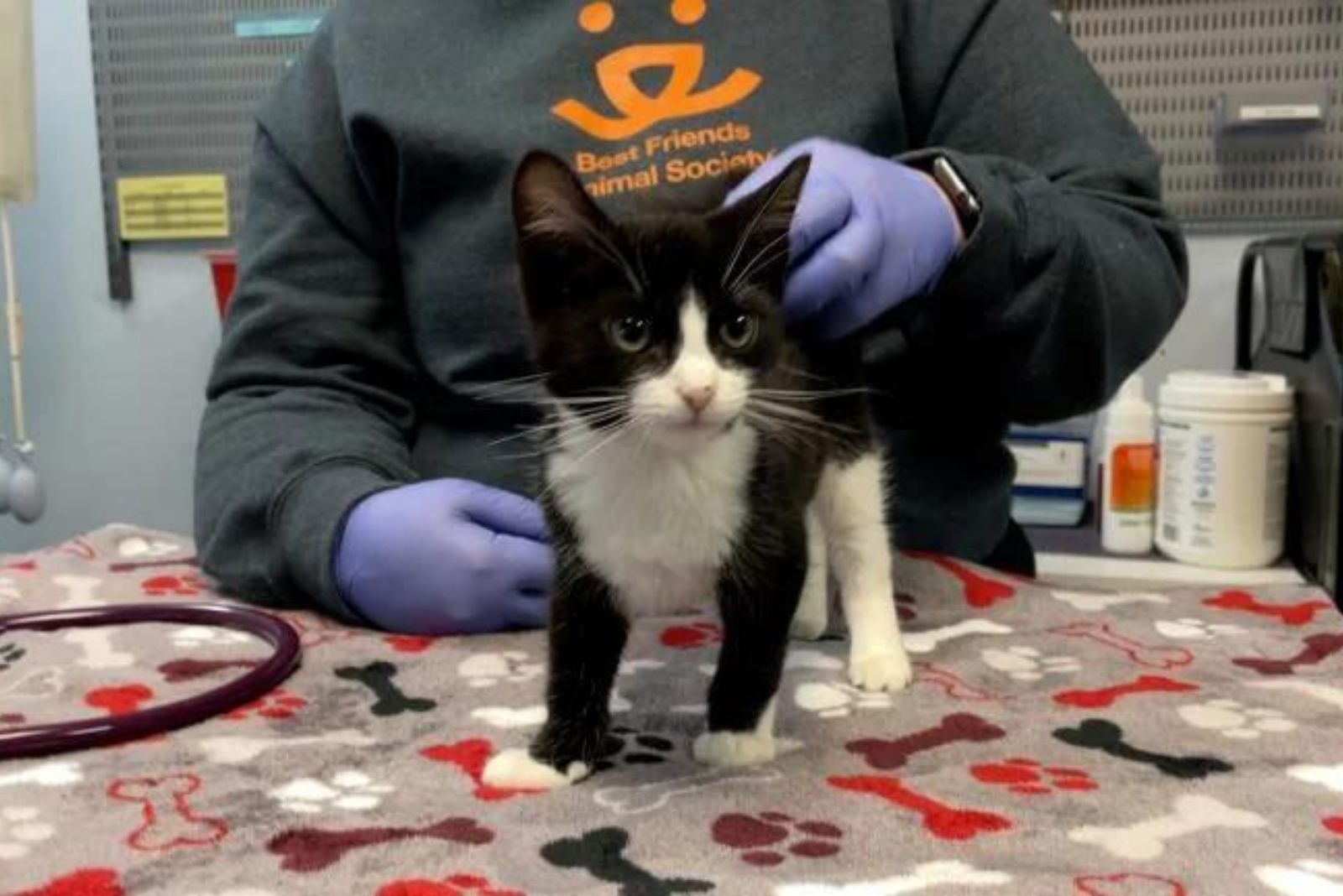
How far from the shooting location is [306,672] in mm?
782

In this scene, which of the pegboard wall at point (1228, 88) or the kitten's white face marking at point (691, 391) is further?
the pegboard wall at point (1228, 88)

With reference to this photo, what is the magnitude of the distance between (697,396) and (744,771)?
0.61 ft

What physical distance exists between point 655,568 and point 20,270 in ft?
4.79

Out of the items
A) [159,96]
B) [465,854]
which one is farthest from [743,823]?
[159,96]

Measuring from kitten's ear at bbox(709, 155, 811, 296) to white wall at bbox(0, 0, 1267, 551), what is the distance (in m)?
1.27

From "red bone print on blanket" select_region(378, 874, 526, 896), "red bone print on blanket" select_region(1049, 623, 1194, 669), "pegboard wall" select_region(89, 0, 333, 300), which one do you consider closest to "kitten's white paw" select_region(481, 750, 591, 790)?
"red bone print on blanket" select_region(378, 874, 526, 896)

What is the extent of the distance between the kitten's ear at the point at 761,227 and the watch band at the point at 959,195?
171mm

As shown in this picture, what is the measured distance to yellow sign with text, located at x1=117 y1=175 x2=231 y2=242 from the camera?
1.68 metres

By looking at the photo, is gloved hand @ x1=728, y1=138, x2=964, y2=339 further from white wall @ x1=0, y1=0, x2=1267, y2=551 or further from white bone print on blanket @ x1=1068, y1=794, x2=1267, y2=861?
white wall @ x1=0, y1=0, x2=1267, y2=551

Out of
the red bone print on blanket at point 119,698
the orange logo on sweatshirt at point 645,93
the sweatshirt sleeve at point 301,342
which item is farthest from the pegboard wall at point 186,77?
the red bone print on blanket at point 119,698

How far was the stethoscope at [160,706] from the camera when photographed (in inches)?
25.2

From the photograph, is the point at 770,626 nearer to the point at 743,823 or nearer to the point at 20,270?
the point at 743,823

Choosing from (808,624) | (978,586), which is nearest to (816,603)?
(808,624)

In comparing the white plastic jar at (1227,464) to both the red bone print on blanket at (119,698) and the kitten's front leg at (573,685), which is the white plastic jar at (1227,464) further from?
the red bone print on blanket at (119,698)
